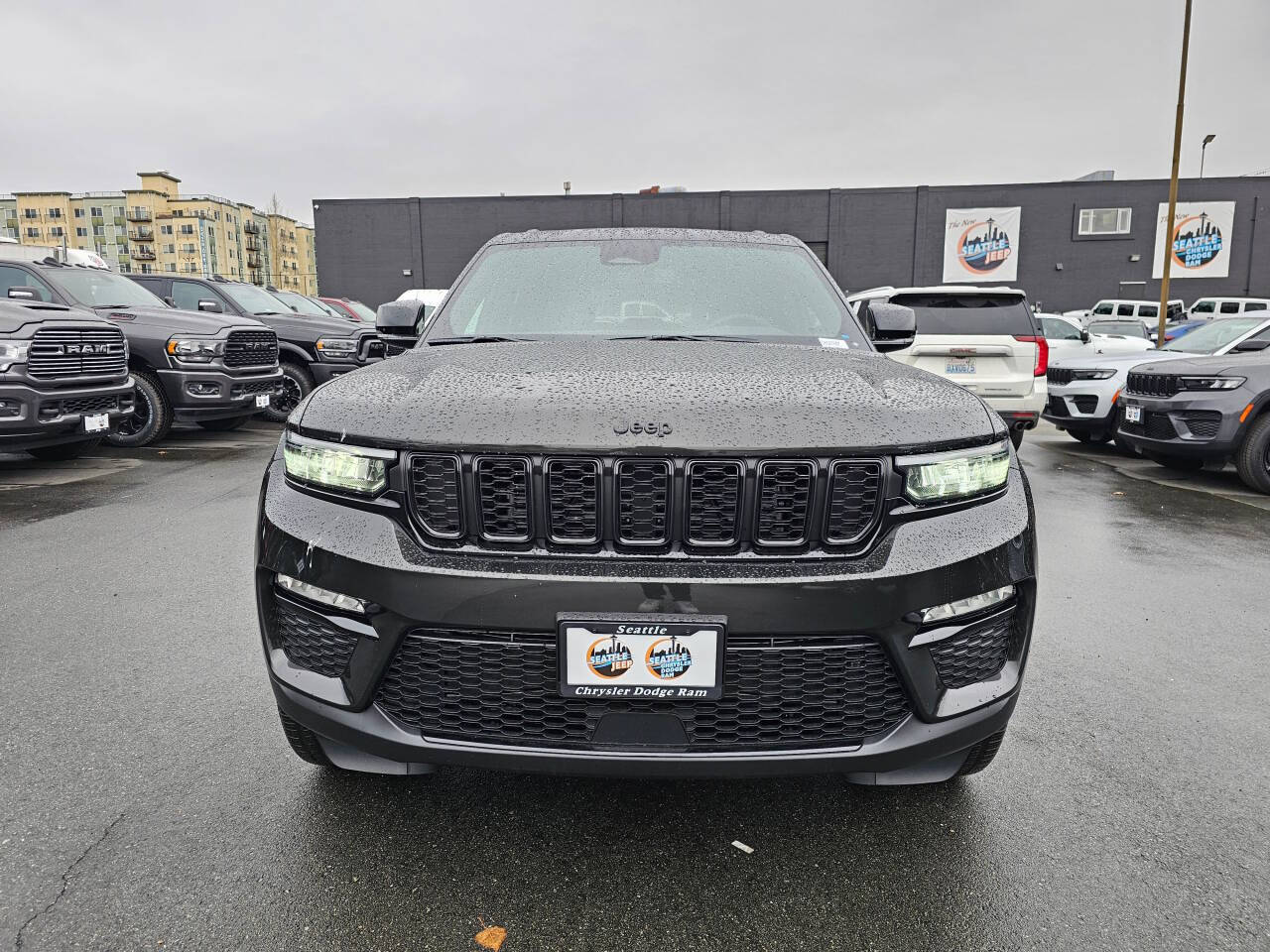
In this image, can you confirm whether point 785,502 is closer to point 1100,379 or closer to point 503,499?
point 503,499

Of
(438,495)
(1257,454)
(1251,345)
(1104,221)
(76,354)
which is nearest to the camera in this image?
(438,495)

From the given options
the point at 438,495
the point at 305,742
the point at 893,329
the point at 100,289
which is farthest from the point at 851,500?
the point at 100,289

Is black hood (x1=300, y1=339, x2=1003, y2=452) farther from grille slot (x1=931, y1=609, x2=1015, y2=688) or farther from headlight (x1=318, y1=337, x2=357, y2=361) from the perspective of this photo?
headlight (x1=318, y1=337, x2=357, y2=361)

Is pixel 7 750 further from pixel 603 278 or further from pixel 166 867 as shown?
pixel 603 278

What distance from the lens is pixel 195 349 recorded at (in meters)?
8.48

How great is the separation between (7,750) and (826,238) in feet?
111

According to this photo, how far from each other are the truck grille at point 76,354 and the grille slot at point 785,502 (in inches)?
280

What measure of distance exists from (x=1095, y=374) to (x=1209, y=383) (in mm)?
2211

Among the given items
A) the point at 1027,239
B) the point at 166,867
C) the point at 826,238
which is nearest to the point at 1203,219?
the point at 1027,239

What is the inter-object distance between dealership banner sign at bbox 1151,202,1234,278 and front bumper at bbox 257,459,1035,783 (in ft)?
119

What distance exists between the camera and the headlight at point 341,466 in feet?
5.77

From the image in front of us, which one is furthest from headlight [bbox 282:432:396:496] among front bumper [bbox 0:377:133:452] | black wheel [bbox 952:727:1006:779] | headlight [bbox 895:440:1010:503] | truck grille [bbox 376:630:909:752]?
front bumper [bbox 0:377:133:452]

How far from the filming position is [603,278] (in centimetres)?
300

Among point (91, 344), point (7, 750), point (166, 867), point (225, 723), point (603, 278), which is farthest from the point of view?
point (91, 344)
